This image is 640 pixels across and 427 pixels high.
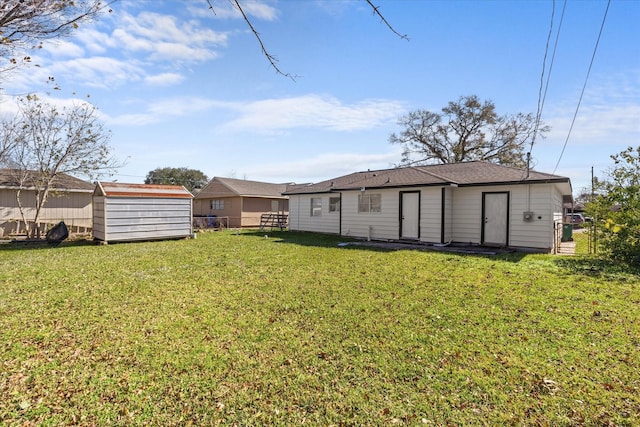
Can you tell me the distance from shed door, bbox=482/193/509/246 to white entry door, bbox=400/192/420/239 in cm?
240

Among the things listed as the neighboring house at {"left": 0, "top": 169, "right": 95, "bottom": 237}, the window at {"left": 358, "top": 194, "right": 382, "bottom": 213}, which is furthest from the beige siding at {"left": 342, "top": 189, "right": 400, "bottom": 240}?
the neighboring house at {"left": 0, "top": 169, "right": 95, "bottom": 237}

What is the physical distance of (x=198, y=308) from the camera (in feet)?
17.2

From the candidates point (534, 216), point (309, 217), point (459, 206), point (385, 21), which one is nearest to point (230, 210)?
point (309, 217)

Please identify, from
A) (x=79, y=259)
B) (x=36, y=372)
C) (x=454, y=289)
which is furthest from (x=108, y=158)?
(x=454, y=289)

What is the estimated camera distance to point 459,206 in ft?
42.3

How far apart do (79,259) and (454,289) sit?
33.1ft

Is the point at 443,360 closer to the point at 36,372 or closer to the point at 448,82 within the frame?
the point at 36,372

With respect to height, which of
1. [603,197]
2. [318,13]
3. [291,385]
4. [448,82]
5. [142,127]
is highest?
[448,82]

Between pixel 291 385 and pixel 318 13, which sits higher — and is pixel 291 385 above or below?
below

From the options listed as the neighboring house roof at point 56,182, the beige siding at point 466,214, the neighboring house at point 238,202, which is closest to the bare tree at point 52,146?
the neighboring house roof at point 56,182

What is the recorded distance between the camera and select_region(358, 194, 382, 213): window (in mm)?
14367

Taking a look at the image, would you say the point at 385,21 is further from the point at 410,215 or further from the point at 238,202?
the point at 238,202

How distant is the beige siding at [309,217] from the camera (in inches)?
675

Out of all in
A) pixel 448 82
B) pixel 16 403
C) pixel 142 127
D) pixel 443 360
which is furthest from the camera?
pixel 142 127
